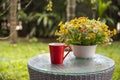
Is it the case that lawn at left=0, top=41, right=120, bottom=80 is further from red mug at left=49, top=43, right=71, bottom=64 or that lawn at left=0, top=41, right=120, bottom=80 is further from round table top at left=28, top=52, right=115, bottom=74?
red mug at left=49, top=43, right=71, bottom=64

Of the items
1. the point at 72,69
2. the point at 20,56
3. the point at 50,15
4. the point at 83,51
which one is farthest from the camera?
the point at 50,15

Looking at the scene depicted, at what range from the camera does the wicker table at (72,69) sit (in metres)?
2.64

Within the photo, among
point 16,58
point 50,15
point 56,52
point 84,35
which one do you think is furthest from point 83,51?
point 50,15

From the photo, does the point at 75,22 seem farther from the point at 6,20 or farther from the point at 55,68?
the point at 6,20

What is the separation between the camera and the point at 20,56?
6062 millimetres

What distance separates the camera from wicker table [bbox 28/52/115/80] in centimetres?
264

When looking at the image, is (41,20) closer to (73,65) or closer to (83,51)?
(83,51)

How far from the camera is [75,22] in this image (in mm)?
3104

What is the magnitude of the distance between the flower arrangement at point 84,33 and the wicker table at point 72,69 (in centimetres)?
23

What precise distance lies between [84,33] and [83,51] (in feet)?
0.78

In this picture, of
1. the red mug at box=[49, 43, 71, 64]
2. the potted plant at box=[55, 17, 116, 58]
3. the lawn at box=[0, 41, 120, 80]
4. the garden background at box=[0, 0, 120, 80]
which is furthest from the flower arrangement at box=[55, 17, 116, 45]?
the garden background at box=[0, 0, 120, 80]

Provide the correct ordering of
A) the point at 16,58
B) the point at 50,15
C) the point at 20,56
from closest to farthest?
the point at 16,58, the point at 20,56, the point at 50,15

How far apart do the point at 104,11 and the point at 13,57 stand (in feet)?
11.8

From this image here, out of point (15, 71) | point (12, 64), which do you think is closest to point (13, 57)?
point (12, 64)
